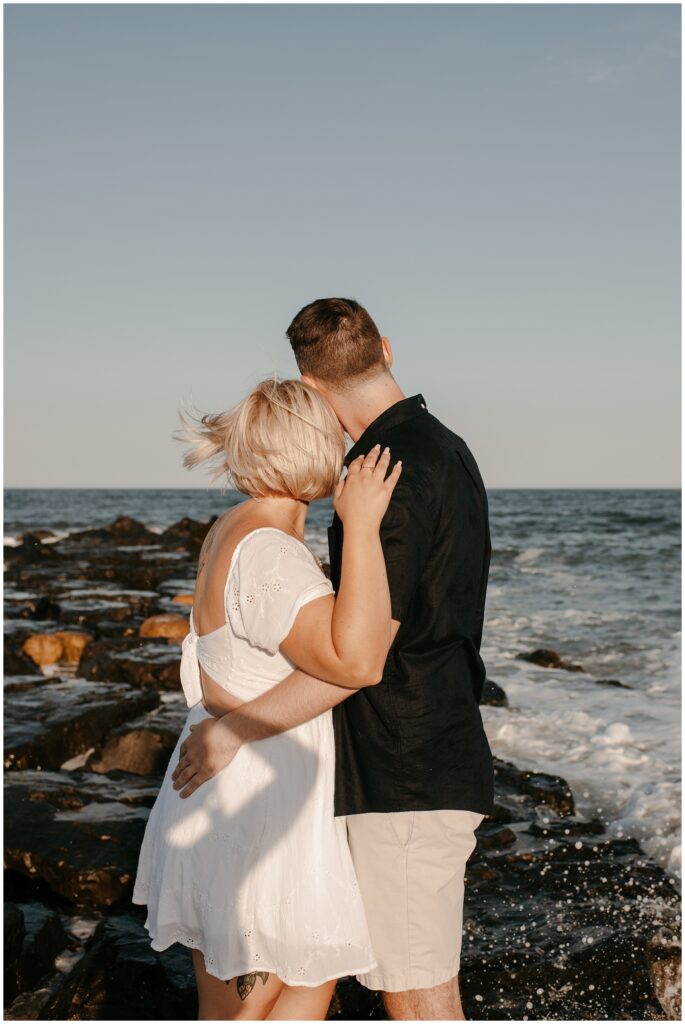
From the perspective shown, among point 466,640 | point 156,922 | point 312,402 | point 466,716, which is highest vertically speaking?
point 312,402

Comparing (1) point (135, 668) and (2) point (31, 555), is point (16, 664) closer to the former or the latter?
(1) point (135, 668)

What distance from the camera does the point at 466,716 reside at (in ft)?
9.46

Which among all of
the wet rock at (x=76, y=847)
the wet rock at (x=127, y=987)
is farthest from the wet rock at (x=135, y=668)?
the wet rock at (x=127, y=987)

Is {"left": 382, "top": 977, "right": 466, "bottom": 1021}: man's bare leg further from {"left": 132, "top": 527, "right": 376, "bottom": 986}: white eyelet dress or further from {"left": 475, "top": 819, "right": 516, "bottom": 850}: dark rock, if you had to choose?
{"left": 475, "top": 819, "right": 516, "bottom": 850}: dark rock

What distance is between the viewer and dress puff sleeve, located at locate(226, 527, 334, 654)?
2.53 meters

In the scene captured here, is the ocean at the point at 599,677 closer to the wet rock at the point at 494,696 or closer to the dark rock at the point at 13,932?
the wet rock at the point at 494,696

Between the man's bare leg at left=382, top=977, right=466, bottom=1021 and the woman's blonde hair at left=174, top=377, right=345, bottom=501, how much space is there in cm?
154

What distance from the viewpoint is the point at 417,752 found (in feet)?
9.19

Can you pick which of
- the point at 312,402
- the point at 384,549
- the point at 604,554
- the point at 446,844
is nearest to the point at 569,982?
the point at 446,844

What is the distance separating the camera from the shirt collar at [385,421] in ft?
9.70

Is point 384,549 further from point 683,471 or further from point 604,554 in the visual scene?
point 604,554

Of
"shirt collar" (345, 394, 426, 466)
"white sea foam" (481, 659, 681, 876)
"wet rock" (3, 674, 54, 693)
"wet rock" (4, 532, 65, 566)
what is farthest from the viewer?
"wet rock" (4, 532, 65, 566)

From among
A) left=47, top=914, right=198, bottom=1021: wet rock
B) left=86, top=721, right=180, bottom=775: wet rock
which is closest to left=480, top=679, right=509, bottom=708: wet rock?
left=86, top=721, right=180, bottom=775: wet rock

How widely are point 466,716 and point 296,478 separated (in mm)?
905
